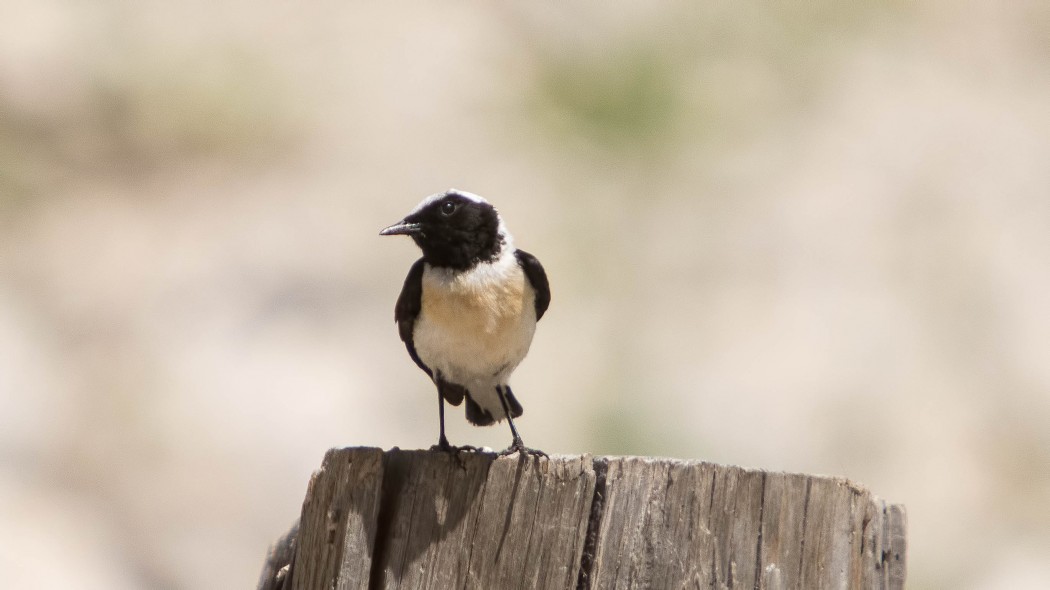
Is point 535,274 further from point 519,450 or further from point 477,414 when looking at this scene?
point 519,450

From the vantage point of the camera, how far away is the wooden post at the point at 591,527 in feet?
10.3

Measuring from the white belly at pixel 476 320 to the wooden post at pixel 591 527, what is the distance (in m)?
1.16

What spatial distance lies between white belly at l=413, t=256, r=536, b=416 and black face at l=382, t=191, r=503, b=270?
0.07 meters

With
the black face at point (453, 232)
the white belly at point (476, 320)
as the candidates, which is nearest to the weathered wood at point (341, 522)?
the white belly at point (476, 320)

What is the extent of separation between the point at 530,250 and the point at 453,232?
649 cm

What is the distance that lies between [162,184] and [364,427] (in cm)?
351

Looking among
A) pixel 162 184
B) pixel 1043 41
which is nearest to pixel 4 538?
pixel 162 184

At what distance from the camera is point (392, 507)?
346 cm

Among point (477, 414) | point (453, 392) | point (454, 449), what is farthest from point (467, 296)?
point (454, 449)

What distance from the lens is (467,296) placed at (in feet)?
15.1

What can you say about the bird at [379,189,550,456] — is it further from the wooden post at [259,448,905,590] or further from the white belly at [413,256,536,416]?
the wooden post at [259,448,905,590]

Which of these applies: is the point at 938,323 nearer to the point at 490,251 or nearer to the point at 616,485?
the point at 490,251

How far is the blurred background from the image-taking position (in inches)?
378

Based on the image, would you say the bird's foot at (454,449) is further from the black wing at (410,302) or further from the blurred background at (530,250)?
the blurred background at (530,250)
